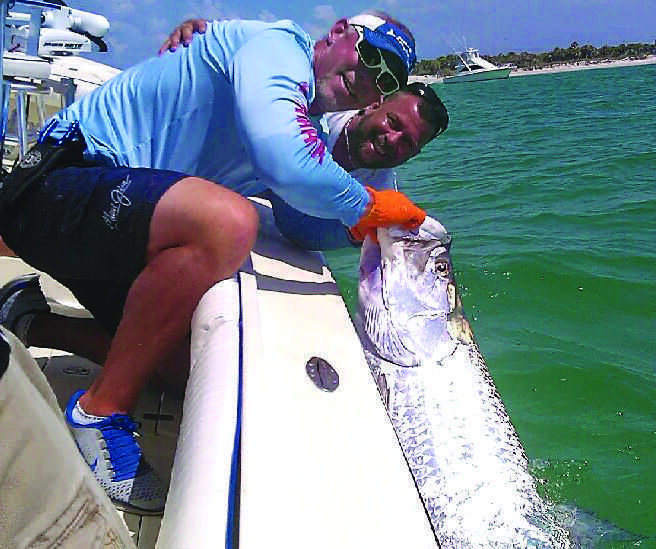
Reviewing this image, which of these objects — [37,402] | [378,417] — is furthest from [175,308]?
[37,402]

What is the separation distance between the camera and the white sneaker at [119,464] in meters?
1.84

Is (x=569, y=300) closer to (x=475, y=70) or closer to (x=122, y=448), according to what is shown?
(x=122, y=448)

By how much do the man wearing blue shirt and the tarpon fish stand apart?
28.0 inches

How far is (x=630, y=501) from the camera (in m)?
3.22

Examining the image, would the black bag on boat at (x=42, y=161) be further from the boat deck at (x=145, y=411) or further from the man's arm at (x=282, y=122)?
the boat deck at (x=145, y=411)

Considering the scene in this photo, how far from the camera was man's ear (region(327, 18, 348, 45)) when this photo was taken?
2.17 m

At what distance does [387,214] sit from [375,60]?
520 millimetres

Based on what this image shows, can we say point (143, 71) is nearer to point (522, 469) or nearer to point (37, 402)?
point (37, 402)

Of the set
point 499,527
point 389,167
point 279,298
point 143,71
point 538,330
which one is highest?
point 143,71

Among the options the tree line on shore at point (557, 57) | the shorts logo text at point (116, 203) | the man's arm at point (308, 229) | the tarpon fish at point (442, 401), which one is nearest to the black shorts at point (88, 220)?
the shorts logo text at point (116, 203)

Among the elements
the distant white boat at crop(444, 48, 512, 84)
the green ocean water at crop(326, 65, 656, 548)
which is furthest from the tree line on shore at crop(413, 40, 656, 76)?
the green ocean water at crop(326, 65, 656, 548)

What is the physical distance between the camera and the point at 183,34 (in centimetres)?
236

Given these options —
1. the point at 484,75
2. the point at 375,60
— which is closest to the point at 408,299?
the point at 375,60

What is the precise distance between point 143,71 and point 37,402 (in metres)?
1.36
